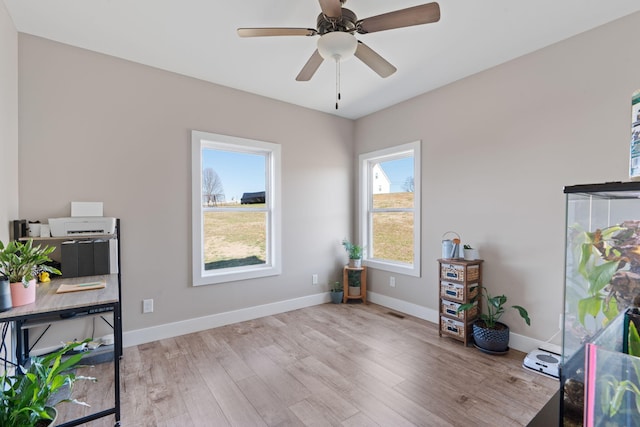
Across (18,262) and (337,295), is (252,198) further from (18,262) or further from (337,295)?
(18,262)

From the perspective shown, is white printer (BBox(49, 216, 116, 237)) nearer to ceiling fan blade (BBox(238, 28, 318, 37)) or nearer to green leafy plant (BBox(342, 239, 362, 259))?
ceiling fan blade (BBox(238, 28, 318, 37))

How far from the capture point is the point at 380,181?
428 centimetres

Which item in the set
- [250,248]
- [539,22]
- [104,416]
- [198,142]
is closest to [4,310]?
[104,416]

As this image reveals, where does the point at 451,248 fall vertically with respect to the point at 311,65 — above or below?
below

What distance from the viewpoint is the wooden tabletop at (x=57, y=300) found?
1524 mm

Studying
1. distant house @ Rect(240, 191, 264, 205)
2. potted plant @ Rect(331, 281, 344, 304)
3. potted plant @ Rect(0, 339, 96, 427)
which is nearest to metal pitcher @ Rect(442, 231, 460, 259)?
potted plant @ Rect(331, 281, 344, 304)

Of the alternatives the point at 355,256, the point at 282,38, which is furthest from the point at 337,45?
the point at 355,256

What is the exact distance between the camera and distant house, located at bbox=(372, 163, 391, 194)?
4.16 metres

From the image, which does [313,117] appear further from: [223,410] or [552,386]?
[552,386]

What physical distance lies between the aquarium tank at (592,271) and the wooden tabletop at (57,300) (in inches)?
82.2

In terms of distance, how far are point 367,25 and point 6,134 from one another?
8.61 ft

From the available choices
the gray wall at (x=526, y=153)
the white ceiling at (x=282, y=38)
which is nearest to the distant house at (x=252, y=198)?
the white ceiling at (x=282, y=38)

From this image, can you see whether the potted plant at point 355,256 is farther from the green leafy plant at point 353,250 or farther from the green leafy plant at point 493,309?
the green leafy plant at point 493,309

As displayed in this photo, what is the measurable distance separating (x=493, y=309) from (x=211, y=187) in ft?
10.8
